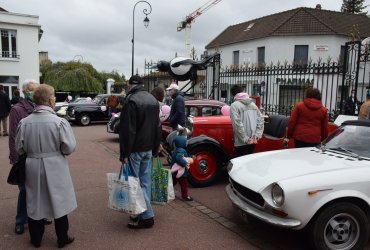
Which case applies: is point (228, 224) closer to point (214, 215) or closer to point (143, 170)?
point (214, 215)

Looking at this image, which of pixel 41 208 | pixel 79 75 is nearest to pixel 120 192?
pixel 41 208

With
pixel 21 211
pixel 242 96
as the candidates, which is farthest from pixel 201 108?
pixel 21 211

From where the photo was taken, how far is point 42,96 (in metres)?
3.74

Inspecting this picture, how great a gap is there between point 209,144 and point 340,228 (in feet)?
10.4

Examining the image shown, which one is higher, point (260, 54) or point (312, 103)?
point (260, 54)

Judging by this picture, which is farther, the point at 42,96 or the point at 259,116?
Result: the point at 259,116

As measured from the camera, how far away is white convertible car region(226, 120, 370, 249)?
356 cm

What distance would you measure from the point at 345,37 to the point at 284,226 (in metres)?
30.3

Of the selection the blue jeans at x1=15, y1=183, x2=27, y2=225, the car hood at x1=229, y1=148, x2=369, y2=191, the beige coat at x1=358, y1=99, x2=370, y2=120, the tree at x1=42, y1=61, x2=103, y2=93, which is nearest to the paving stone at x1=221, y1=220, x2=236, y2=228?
the car hood at x1=229, y1=148, x2=369, y2=191

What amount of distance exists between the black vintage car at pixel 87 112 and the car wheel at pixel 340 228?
15.4m

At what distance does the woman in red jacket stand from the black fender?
4.95ft

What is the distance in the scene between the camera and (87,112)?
1772 centimetres

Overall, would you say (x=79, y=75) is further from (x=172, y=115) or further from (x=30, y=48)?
(x=172, y=115)

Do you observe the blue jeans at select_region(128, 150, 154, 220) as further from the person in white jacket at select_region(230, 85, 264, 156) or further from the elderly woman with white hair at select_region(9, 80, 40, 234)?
the person in white jacket at select_region(230, 85, 264, 156)
